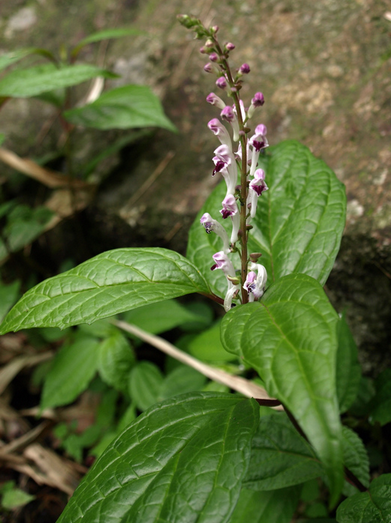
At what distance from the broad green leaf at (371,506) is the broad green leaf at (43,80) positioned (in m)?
2.13

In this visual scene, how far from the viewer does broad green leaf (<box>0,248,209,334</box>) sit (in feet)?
3.84

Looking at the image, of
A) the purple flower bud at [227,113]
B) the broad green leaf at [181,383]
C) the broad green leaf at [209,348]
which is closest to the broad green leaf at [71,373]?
the broad green leaf at [181,383]

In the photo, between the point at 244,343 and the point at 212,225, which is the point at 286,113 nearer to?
the point at 212,225

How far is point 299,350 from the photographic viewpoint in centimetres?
91

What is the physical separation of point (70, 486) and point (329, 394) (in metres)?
2.05

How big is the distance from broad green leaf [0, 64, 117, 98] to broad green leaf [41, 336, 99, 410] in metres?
1.38

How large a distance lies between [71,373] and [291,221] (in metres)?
1.57

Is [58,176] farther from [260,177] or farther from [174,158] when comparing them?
[260,177]

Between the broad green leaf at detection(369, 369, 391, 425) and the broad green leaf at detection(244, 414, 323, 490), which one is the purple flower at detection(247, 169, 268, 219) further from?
the broad green leaf at detection(369, 369, 391, 425)

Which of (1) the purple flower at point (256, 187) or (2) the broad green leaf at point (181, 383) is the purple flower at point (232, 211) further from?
(2) the broad green leaf at point (181, 383)

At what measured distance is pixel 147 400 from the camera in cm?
216

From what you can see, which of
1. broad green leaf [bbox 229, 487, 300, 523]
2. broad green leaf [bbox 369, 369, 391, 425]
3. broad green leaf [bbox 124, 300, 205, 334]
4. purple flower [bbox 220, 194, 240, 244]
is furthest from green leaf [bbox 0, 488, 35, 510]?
purple flower [bbox 220, 194, 240, 244]

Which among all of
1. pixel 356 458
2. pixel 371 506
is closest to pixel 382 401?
pixel 356 458

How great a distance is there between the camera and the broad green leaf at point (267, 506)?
1.45m
